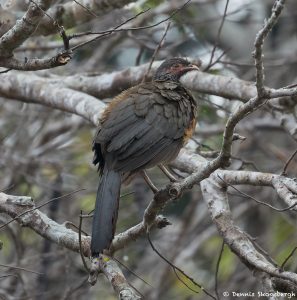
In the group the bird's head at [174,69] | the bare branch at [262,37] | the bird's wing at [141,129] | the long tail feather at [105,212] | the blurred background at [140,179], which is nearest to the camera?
the bare branch at [262,37]

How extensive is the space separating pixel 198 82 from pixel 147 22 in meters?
1.90

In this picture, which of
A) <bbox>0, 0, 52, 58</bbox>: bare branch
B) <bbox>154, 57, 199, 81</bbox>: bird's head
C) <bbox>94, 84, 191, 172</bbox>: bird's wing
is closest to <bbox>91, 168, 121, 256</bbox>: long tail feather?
<bbox>94, 84, 191, 172</bbox>: bird's wing

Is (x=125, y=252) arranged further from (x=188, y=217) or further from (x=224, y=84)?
(x=224, y=84)

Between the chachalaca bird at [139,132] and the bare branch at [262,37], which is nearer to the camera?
the bare branch at [262,37]

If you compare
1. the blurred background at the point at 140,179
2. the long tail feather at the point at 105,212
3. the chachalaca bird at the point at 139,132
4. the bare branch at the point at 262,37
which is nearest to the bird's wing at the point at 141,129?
the chachalaca bird at the point at 139,132

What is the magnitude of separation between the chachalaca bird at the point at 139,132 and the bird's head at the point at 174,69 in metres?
0.54

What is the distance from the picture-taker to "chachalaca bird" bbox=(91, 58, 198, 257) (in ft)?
16.5

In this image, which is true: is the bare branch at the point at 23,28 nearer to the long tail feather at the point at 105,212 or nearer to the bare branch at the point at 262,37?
the long tail feather at the point at 105,212

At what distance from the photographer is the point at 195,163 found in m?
5.49

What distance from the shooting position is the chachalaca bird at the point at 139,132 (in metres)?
5.02

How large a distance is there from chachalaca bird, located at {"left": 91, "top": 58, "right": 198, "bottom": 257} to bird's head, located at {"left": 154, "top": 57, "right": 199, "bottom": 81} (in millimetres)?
543

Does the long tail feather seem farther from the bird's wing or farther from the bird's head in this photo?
the bird's head

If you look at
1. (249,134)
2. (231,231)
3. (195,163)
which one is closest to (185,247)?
(249,134)

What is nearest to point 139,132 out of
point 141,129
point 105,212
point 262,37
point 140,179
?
point 141,129
